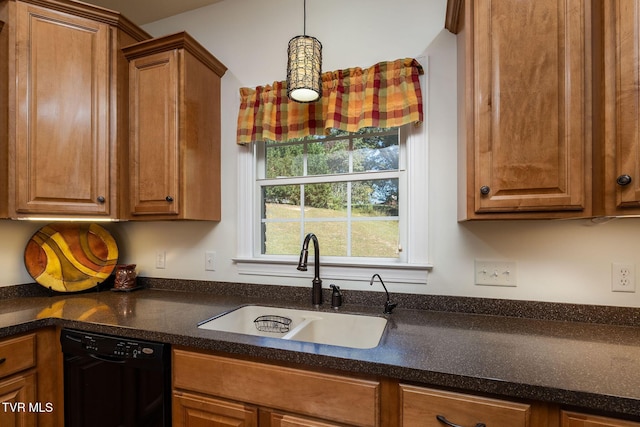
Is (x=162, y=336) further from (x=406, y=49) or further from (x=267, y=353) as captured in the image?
(x=406, y=49)

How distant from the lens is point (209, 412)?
3.80 ft

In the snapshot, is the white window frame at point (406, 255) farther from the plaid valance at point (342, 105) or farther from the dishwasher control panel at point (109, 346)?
the dishwasher control panel at point (109, 346)

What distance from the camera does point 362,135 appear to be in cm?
175

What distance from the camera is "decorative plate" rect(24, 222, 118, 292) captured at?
1849mm

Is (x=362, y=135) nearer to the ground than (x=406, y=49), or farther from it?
nearer to the ground

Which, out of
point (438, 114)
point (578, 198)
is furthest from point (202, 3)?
point (578, 198)

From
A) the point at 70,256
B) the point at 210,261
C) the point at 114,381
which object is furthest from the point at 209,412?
the point at 70,256

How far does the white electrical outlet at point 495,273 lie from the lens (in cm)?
142

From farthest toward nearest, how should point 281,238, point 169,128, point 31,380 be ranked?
point 281,238 → point 169,128 → point 31,380

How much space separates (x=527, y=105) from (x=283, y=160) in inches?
49.6

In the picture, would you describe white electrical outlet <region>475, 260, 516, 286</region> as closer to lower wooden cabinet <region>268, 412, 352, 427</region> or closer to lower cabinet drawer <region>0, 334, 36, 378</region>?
lower wooden cabinet <region>268, 412, 352, 427</region>

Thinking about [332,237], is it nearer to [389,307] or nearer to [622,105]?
[389,307]

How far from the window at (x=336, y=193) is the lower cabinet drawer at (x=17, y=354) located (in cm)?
111

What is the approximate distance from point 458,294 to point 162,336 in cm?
129
